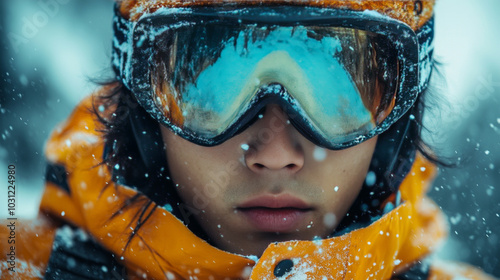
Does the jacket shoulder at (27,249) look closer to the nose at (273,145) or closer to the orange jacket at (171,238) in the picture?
the orange jacket at (171,238)

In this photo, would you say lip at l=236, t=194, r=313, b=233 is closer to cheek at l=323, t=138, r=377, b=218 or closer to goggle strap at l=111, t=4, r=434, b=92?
cheek at l=323, t=138, r=377, b=218

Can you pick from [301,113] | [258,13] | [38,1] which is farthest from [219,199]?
[38,1]

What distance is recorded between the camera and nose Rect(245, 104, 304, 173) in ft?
3.94

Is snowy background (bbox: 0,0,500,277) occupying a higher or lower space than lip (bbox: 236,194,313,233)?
lower

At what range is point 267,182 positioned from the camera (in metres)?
1.24

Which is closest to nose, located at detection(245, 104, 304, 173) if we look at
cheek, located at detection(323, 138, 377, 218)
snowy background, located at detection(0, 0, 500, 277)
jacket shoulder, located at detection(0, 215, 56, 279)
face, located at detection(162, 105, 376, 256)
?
face, located at detection(162, 105, 376, 256)

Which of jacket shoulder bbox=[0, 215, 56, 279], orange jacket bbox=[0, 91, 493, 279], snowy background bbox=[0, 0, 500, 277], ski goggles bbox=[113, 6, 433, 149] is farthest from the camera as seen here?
snowy background bbox=[0, 0, 500, 277]

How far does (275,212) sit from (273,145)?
0.66 ft

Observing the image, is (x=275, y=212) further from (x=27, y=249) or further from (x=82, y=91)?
(x=82, y=91)

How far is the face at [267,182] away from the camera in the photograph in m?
1.22

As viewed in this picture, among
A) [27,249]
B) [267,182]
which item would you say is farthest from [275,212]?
[27,249]

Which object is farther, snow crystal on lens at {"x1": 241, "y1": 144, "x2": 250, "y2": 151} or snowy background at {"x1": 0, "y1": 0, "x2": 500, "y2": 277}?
snowy background at {"x1": 0, "y1": 0, "x2": 500, "y2": 277}

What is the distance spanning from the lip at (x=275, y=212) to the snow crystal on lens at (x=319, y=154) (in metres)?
0.12

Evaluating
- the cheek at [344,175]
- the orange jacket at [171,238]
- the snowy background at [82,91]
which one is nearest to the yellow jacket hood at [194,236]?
the orange jacket at [171,238]
